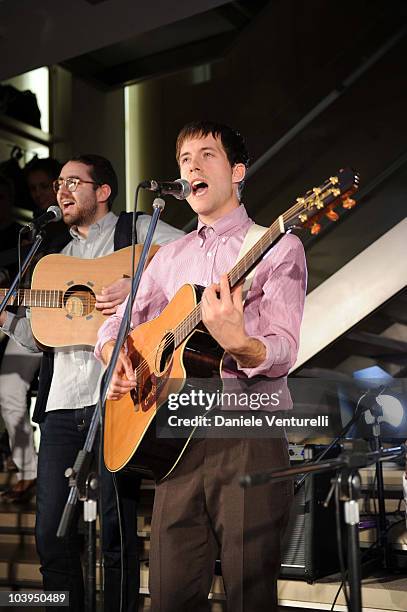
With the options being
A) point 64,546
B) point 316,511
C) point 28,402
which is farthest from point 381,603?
point 28,402

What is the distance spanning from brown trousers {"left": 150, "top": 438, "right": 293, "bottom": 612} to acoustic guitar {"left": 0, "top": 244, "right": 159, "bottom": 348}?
35.9 inches

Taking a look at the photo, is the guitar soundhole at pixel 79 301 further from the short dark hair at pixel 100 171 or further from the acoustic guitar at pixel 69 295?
the short dark hair at pixel 100 171

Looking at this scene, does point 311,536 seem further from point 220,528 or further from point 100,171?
point 100,171

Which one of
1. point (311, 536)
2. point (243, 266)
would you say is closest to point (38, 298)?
point (243, 266)

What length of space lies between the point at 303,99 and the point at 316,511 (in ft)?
8.45

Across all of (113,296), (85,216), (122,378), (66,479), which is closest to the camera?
(122,378)

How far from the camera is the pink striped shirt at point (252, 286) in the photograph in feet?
6.52

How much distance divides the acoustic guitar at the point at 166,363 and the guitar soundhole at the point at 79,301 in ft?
1.78

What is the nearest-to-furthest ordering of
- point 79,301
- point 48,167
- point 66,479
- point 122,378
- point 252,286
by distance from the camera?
point 252,286
point 122,378
point 66,479
point 79,301
point 48,167

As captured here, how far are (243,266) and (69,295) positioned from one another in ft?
3.77

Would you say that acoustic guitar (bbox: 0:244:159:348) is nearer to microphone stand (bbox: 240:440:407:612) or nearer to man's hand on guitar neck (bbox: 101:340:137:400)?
man's hand on guitar neck (bbox: 101:340:137:400)

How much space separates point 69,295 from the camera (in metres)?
2.92

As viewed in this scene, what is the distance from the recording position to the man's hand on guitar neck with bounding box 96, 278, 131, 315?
2.75 m

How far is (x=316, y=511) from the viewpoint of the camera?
9.14ft
